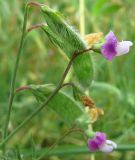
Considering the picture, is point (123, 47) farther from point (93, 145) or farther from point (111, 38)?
point (93, 145)

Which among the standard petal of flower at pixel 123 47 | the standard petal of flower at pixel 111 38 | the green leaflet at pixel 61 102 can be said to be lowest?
the green leaflet at pixel 61 102

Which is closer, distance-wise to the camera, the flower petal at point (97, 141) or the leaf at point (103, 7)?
the flower petal at point (97, 141)

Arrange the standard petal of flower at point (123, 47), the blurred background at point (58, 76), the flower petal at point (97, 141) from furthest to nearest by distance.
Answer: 1. the blurred background at point (58, 76)
2. the flower petal at point (97, 141)
3. the standard petal of flower at point (123, 47)

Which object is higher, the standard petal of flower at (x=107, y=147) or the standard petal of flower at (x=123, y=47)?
the standard petal of flower at (x=123, y=47)

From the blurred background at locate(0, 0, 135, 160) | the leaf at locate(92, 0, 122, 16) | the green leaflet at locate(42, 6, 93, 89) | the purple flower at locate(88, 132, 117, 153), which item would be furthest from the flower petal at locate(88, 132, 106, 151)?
the leaf at locate(92, 0, 122, 16)

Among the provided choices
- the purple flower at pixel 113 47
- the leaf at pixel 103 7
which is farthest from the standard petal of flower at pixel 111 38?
the leaf at pixel 103 7

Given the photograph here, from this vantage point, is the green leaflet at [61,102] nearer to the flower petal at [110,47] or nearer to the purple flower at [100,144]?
the purple flower at [100,144]

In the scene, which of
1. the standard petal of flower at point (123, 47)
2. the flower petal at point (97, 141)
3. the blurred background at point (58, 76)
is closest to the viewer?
the standard petal of flower at point (123, 47)
